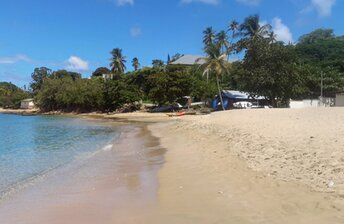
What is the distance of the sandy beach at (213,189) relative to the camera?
7699 mm

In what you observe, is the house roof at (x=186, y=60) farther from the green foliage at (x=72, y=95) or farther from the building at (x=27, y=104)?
the building at (x=27, y=104)

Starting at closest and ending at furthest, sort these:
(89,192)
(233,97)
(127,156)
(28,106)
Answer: (89,192)
(127,156)
(233,97)
(28,106)

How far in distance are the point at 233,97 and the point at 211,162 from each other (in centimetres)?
5018

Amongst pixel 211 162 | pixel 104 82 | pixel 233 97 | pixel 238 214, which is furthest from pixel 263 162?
pixel 104 82

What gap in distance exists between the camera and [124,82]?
77688 millimetres

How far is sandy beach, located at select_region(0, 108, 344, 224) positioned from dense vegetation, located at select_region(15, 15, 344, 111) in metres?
35.8

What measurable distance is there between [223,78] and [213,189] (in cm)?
7088

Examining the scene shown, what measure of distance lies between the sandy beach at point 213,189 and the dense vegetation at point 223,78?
→ 35.8 meters

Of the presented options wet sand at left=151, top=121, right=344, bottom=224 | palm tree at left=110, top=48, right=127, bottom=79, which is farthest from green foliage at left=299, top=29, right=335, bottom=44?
wet sand at left=151, top=121, right=344, bottom=224

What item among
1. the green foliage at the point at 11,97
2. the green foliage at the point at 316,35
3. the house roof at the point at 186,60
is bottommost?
the green foliage at the point at 11,97

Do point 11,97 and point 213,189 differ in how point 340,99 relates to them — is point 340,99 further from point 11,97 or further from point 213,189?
point 11,97

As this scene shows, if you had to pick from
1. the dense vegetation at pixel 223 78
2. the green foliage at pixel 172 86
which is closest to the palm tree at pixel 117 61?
the dense vegetation at pixel 223 78

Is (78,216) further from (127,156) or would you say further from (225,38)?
(225,38)

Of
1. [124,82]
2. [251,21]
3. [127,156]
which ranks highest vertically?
[251,21]
